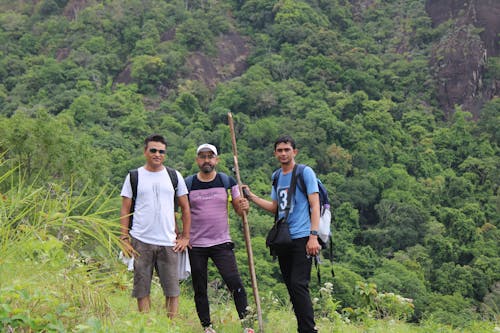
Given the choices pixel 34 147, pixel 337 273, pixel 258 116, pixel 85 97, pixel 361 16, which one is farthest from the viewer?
pixel 361 16

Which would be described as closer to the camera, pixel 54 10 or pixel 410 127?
pixel 410 127

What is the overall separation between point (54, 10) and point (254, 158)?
40923 mm

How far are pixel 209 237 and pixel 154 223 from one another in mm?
408

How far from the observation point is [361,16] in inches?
2945

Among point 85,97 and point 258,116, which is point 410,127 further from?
point 85,97

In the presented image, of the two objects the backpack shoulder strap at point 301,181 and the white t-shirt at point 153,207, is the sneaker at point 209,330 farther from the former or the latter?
the backpack shoulder strap at point 301,181

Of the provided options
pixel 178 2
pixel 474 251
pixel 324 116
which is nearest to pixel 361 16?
pixel 178 2

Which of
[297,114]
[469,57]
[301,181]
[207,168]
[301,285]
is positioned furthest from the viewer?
[469,57]

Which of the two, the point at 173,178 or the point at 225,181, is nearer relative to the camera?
the point at 173,178

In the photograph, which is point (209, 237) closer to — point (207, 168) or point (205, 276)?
point (205, 276)

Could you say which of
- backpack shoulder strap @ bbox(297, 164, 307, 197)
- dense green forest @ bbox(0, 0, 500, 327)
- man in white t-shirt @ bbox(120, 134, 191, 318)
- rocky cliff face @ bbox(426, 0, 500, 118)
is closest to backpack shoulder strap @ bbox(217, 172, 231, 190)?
man in white t-shirt @ bbox(120, 134, 191, 318)

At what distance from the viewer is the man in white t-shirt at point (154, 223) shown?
379 centimetres

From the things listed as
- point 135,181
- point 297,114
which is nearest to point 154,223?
point 135,181

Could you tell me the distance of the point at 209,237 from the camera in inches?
158
